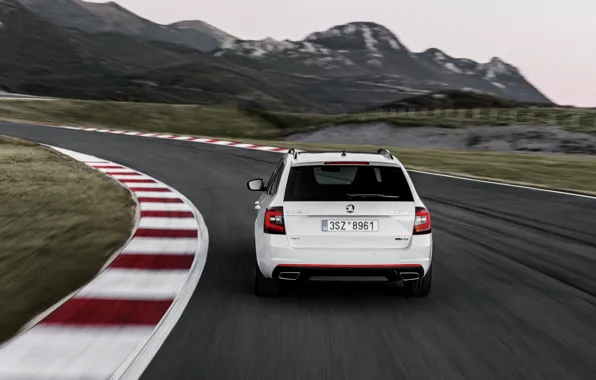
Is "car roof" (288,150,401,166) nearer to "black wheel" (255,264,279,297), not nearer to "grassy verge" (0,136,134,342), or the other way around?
"black wheel" (255,264,279,297)

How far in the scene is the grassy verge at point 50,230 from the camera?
22.8 feet

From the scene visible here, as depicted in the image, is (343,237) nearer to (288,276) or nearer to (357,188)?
(288,276)

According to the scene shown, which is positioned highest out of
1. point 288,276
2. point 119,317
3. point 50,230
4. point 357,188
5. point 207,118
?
point 357,188

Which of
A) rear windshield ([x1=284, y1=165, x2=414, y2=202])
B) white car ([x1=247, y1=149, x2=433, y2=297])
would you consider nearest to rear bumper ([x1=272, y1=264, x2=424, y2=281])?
white car ([x1=247, y1=149, x2=433, y2=297])

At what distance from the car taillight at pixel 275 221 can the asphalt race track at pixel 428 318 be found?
66cm

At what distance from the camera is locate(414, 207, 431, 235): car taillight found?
659 centimetres

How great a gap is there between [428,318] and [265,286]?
1519 mm

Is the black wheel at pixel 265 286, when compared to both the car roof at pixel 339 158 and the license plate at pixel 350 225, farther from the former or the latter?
the car roof at pixel 339 158

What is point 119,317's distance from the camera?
20.1ft

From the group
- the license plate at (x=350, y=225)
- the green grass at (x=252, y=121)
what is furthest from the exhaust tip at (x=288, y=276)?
the green grass at (x=252, y=121)

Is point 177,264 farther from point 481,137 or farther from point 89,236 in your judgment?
point 481,137

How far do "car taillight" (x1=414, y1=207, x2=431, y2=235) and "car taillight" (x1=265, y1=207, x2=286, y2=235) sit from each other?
3.83 ft

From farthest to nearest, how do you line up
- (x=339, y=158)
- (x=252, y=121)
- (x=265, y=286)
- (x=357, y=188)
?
(x=252, y=121) → (x=357, y=188) → (x=339, y=158) → (x=265, y=286)

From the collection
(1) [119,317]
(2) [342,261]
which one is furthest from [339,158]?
(1) [119,317]
